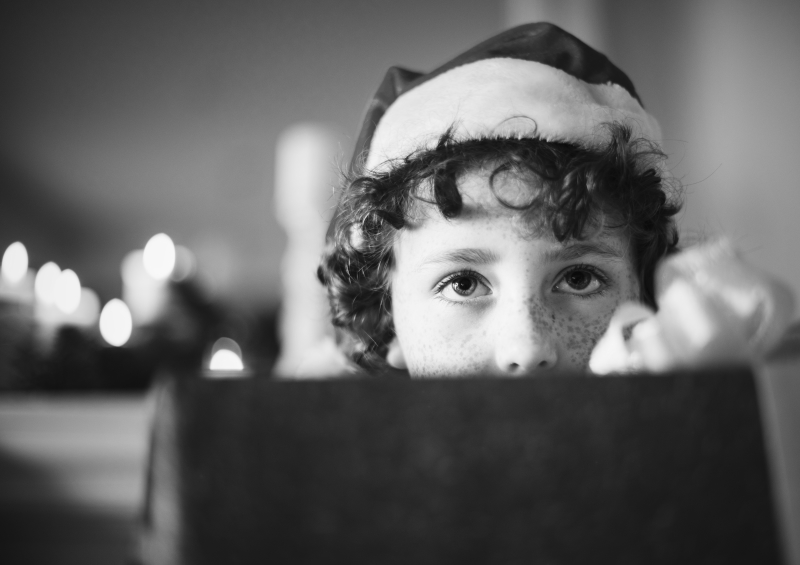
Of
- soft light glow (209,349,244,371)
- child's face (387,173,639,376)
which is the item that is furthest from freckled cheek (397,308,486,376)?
soft light glow (209,349,244,371)

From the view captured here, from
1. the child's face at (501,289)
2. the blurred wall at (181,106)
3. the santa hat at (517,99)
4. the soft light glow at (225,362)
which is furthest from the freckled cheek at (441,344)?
the blurred wall at (181,106)

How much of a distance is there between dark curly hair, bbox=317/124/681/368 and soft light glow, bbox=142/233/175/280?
90 centimetres

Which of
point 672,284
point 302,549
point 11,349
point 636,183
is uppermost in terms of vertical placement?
point 11,349

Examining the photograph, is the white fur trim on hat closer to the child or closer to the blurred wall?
the child

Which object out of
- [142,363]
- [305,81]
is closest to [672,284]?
[142,363]

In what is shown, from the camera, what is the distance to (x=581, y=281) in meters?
0.57

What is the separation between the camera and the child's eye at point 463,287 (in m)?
0.57

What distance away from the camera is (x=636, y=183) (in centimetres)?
59

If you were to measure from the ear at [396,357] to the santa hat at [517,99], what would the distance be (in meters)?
0.19

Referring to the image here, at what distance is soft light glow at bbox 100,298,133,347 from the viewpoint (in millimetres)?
1409

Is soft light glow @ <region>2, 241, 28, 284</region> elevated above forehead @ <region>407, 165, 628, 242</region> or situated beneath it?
elevated above

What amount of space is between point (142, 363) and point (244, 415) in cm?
123

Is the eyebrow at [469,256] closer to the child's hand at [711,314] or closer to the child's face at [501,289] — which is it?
the child's face at [501,289]

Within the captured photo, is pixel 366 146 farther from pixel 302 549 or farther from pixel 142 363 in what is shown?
pixel 142 363
